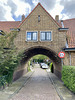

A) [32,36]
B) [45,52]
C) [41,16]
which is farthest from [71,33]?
[32,36]

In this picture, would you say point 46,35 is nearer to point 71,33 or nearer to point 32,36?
point 32,36

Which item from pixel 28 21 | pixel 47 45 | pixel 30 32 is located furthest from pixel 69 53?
pixel 28 21

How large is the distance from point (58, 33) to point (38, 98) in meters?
9.13

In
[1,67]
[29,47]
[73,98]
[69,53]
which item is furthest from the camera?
[29,47]

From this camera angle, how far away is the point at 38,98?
7965mm

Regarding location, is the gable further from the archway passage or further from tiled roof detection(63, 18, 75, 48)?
the archway passage

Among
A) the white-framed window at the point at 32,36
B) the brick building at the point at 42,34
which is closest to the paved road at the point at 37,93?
the brick building at the point at 42,34

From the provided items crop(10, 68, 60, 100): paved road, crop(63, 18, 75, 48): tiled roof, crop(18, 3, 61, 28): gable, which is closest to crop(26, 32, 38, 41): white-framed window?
crop(18, 3, 61, 28): gable

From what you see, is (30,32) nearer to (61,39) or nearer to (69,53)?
(61,39)

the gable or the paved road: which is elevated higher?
the gable

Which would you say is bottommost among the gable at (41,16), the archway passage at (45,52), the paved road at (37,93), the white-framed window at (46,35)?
the paved road at (37,93)

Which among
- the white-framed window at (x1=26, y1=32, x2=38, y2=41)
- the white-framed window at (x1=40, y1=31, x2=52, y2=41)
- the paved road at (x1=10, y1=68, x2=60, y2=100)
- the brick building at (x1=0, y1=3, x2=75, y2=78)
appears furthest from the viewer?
the white-framed window at (x1=26, y1=32, x2=38, y2=41)

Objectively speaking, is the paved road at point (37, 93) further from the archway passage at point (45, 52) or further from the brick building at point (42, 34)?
the brick building at point (42, 34)

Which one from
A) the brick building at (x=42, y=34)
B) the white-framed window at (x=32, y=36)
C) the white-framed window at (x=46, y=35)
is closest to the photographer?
the brick building at (x=42, y=34)
